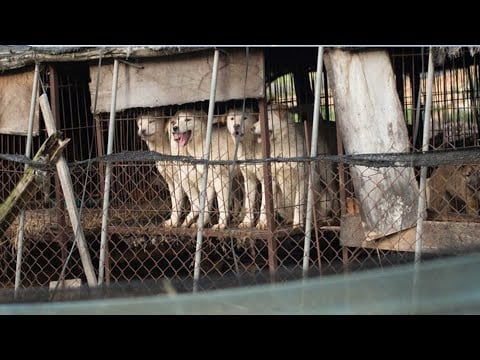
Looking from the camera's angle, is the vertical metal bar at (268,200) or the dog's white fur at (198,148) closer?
the vertical metal bar at (268,200)

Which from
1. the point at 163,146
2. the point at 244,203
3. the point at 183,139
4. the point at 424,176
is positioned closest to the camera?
the point at 424,176

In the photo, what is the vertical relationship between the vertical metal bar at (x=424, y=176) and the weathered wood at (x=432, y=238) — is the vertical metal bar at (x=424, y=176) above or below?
above

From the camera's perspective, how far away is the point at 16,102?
26.7ft

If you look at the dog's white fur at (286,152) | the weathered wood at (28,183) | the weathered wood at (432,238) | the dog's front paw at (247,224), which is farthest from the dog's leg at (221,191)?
the weathered wood at (28,183)

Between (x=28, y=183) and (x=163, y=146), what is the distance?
2987 mm

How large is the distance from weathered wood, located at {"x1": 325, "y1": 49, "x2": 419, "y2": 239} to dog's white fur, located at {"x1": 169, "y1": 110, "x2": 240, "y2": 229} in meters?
2.24

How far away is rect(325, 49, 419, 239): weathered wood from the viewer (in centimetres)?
615

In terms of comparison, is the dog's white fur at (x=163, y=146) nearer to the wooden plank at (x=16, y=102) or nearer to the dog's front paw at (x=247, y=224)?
the dog's front paw at (x=247, y=224)

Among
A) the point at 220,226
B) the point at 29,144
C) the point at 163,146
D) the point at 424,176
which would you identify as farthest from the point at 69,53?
the point at 424,176

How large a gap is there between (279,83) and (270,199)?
4.24 m

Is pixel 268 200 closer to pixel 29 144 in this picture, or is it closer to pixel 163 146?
pixel 163 146

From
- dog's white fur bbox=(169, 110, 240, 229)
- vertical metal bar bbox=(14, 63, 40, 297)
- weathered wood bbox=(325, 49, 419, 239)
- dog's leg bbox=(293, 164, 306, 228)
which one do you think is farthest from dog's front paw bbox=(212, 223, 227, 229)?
vertical metal bar bbox=(14, 63, 40, 297)

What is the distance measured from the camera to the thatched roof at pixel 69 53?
7164 millimetres

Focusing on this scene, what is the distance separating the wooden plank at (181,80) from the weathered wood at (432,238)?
1.70 metres
